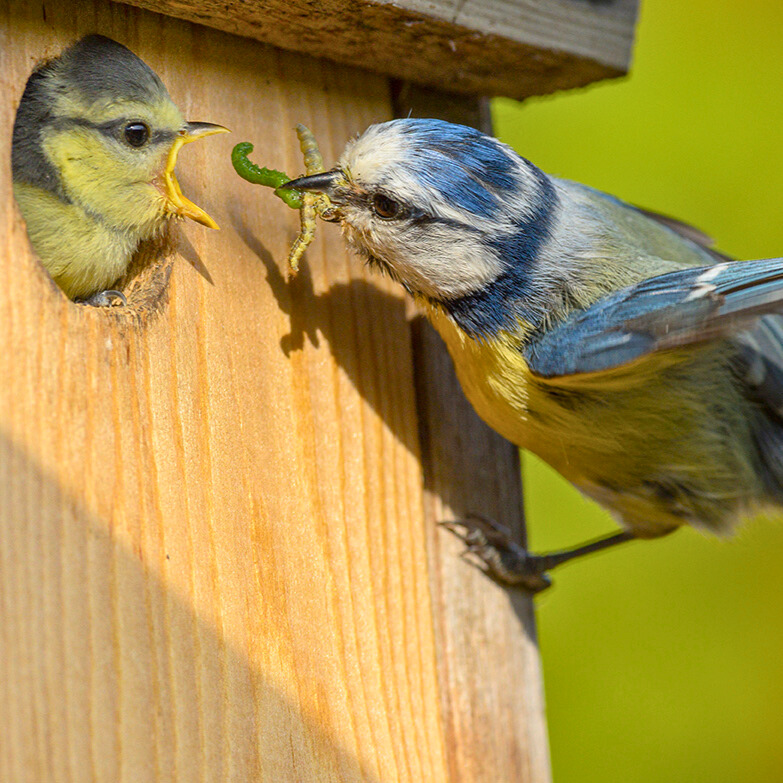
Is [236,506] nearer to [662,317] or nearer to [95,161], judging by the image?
[95,161]

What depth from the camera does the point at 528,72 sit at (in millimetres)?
1969

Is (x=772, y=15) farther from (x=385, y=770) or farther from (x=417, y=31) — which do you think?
(x=385, y=770)

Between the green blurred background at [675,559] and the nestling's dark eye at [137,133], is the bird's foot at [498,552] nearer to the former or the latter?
the nestling's dark eye at [137,133]

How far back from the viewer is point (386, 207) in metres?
1.73

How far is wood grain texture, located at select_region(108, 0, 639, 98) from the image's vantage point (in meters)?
1.54

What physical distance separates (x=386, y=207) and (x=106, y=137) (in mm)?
502

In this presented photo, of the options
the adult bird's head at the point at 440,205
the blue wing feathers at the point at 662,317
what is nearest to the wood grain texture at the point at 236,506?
the adult bird's head at the point at 440,205

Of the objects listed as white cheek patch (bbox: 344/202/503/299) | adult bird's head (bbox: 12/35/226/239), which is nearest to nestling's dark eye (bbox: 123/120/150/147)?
adult bird's head (bbox: 12/35/226/239)

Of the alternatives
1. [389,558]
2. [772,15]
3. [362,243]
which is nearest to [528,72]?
[362,243]

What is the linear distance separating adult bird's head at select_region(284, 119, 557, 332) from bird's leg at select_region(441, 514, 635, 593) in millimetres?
476

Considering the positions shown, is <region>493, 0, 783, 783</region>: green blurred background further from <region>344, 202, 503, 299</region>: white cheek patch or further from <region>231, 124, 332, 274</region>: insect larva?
<region>231, 124, 332, 274</region>: insect larva

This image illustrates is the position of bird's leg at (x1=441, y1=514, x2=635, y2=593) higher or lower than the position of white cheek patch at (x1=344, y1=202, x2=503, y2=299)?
lower

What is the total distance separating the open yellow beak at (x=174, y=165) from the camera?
59.1 inches

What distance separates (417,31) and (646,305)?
0.64 m
